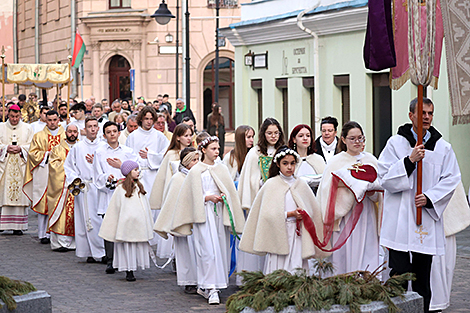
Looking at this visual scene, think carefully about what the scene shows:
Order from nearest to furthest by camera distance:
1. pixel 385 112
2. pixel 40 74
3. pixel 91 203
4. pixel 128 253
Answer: pixel 128 253 < pixel 91 203 < pixel 385 112 < pixel 40 74

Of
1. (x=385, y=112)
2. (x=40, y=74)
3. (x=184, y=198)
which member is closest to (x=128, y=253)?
(x=184, y=198)

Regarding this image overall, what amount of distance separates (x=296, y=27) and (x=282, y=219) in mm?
11629

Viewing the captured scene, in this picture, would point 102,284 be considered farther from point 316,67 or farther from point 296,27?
point 296,27

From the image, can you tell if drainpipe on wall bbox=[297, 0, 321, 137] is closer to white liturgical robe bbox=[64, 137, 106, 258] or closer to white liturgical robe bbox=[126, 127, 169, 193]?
white liturgical robe bbox=[126, 127, 169, 193]

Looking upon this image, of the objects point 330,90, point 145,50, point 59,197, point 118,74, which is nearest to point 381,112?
point 330,90

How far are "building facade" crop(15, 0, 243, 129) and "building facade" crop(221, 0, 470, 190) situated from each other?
13.2m

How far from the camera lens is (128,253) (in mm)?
10180

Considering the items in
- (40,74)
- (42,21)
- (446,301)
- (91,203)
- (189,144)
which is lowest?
(446,301)

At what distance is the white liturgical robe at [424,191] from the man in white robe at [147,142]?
604cm

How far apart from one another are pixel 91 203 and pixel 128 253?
74.4 inches

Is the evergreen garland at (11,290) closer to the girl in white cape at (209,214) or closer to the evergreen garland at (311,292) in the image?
the evergreen garland at (311,292)

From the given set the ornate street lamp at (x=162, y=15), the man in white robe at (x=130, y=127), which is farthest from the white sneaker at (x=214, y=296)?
the ornate street lamp at (x=162, y=15)

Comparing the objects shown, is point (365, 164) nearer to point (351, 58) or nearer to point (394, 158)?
point (394, 158)

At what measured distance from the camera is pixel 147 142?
13.2 meters
